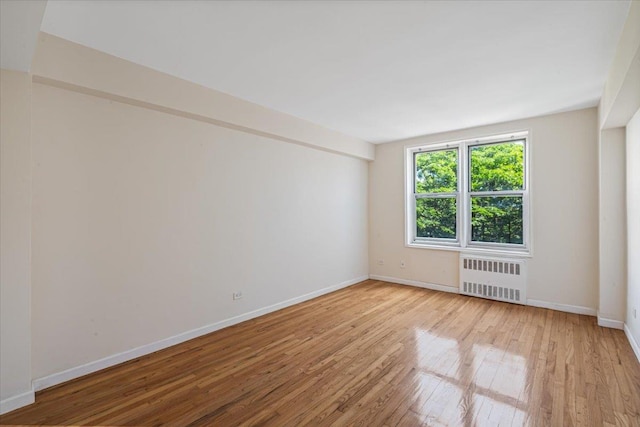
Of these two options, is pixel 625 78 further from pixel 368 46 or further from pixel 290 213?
pixel 290 213

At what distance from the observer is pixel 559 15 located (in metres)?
2.05

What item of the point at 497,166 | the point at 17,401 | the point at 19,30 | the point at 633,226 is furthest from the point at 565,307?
the point at 19,30

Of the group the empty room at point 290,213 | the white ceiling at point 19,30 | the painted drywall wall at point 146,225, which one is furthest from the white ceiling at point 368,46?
the painted drywall wall at point 146,225

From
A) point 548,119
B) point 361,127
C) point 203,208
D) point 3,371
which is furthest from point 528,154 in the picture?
point 3,371

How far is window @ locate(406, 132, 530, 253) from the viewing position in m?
4.60

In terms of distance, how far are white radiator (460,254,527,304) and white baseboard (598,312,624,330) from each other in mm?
849

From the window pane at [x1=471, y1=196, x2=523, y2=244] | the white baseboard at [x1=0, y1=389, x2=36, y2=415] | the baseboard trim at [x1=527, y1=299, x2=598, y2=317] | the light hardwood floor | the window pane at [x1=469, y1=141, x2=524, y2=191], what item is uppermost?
the window pane at [x1=469, y1=141, x2=524, y2=191]

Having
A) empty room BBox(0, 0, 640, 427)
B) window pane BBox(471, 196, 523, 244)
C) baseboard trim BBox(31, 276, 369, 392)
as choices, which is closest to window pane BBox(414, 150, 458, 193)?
empty room BBox(0, 0, 640, 427)

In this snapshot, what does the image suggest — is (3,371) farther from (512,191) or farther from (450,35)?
(512,191)

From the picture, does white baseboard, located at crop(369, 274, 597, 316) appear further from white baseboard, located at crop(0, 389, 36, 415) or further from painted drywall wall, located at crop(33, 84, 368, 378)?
white baseboard, located at crop(0, 389, 36, 415)

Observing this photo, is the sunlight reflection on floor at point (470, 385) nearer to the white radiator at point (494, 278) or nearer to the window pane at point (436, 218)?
the white radiator at point (494, 278)

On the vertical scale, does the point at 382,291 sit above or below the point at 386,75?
below

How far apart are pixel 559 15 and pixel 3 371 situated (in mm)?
4422

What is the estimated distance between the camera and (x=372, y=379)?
2533 millimetres
